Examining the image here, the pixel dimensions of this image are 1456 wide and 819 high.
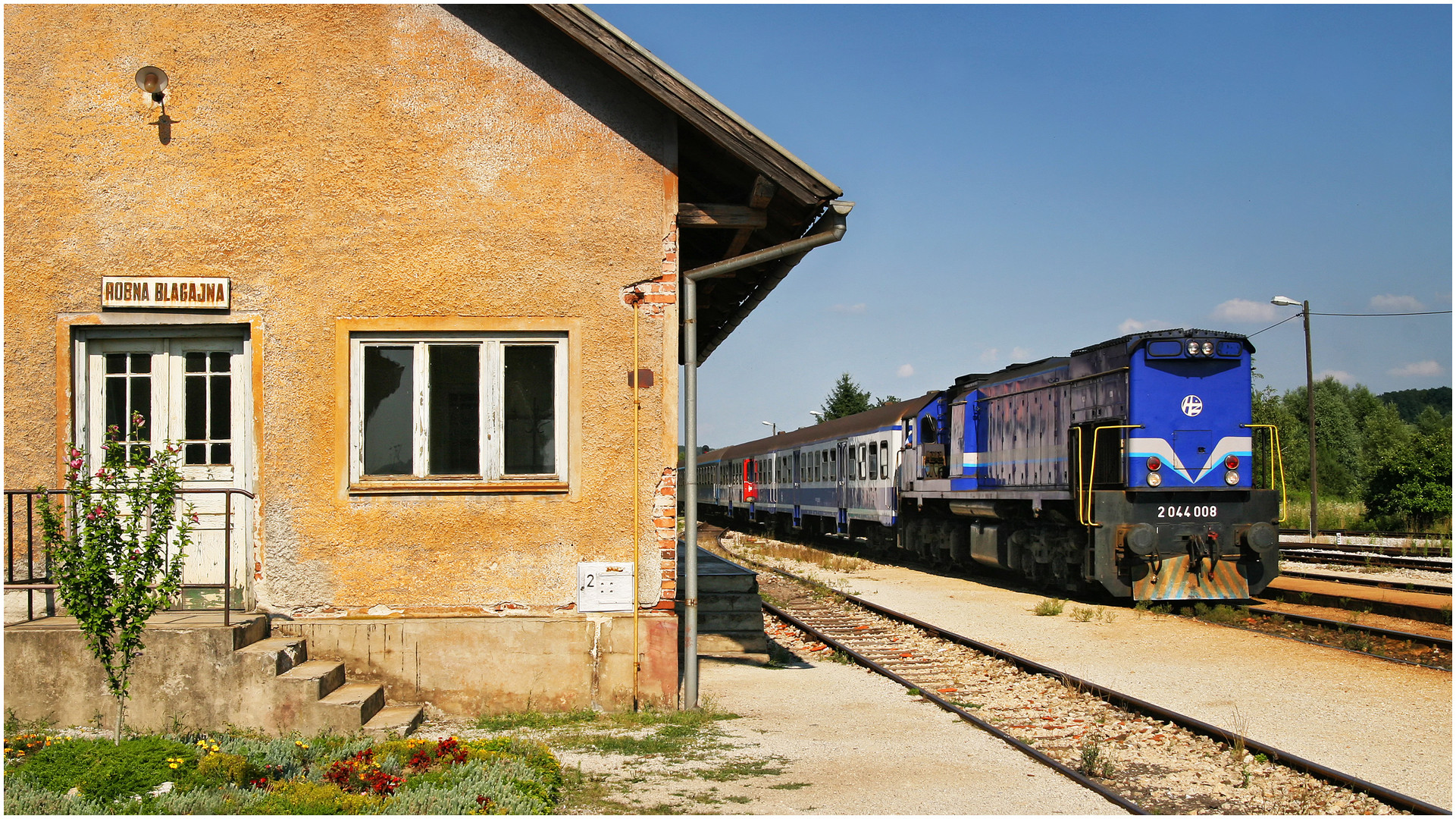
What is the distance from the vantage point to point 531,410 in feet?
28.6

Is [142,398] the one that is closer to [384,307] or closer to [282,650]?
[384,307]

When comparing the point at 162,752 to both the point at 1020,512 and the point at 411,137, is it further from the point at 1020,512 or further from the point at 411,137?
the point at 1020,512

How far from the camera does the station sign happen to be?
8367mm

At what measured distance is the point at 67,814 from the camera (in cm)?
542

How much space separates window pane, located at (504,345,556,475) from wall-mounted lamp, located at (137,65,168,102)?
3269 mm

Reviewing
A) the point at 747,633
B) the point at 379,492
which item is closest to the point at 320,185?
the point at 379,492

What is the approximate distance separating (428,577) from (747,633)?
461 cm

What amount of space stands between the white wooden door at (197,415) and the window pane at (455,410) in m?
1.43

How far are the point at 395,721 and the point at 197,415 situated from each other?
2.91m

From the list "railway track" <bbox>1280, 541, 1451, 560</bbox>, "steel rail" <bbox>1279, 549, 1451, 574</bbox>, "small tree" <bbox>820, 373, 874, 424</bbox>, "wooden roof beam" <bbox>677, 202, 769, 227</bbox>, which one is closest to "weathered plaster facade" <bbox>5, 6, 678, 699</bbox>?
"wooden roof beam" <bbox>677, 202, 769, 227</bbox>

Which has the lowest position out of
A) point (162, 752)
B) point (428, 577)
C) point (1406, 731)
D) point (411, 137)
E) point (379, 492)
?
point (1406, 731)

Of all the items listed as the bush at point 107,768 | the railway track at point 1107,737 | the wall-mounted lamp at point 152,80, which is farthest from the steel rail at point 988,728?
the wall-mounted lamp at point 152,80

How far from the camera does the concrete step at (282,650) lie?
25.3ft

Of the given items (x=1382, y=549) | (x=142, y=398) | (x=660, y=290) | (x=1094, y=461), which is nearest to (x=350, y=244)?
(x=142, y=398)
